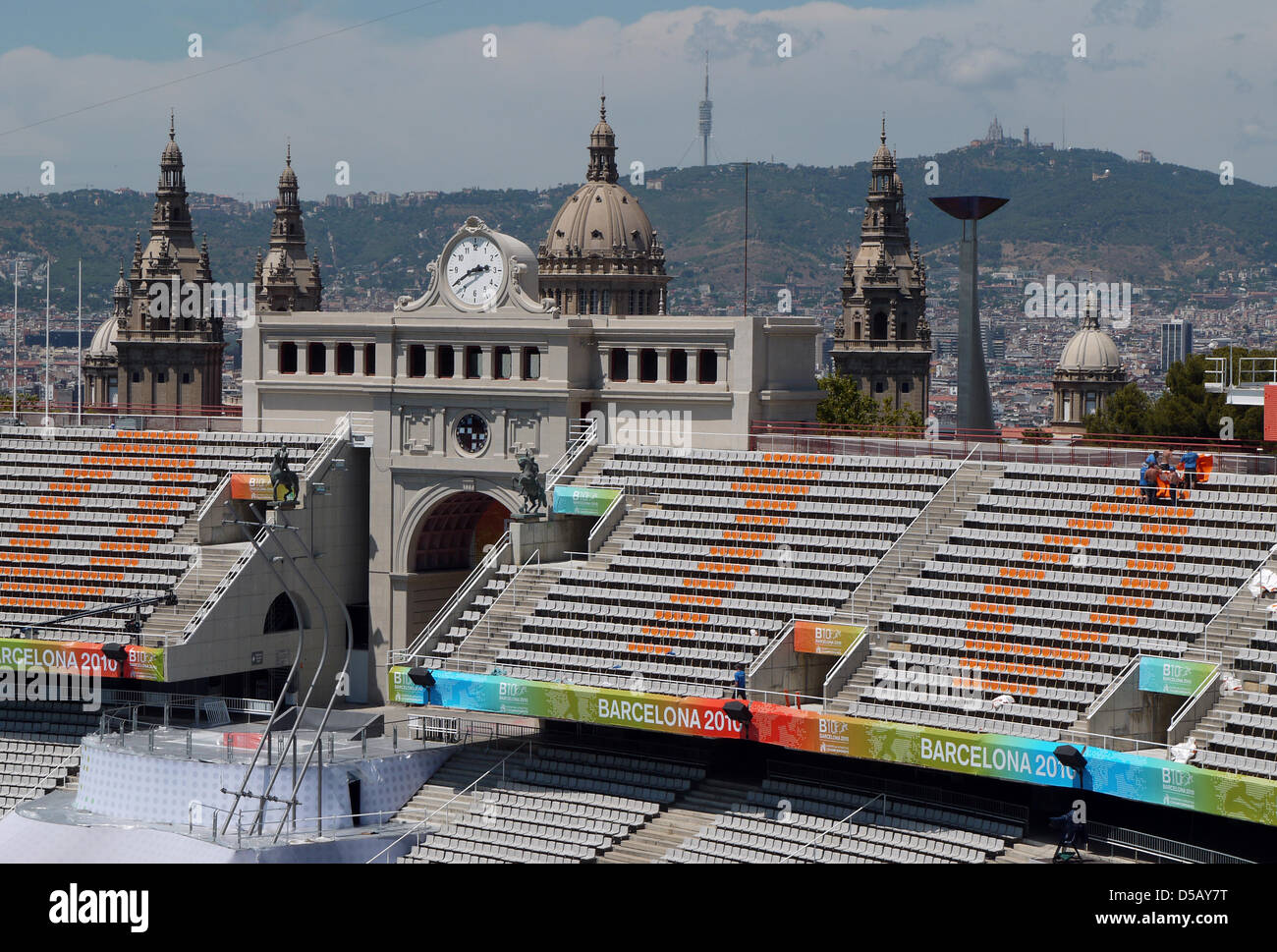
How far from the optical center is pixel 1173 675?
4553cm

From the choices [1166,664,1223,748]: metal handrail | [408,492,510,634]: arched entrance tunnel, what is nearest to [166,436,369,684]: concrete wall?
[408,492,510,634]: arched entrance tunnel

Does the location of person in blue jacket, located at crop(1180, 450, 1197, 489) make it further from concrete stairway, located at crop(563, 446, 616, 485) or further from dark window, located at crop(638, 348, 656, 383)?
dark window, located at crop(638, 348, 656, 383)

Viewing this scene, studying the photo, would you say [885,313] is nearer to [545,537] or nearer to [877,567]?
[545,537]

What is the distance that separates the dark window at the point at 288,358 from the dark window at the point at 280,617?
927cm

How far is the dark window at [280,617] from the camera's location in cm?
6325

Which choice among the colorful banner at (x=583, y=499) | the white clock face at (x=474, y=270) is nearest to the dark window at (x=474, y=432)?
the white clock face at (x=474, y=270)

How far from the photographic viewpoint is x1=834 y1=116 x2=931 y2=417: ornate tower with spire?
144 metres

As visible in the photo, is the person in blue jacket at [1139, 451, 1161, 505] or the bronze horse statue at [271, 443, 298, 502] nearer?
the person in blue jacket at [1139, 451, 1161, 505]

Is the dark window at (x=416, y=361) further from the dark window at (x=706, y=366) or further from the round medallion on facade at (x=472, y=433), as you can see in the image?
the dark window at (x=706, y=366)

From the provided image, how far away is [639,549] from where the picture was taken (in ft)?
190

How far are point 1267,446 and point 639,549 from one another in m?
37.6

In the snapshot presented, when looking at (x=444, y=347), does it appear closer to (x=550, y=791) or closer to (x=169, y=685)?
(x=169, y=685)

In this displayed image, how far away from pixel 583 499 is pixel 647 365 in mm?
6086

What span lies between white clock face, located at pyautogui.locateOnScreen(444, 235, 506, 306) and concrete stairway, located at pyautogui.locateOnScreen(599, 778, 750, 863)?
20.2 metres
